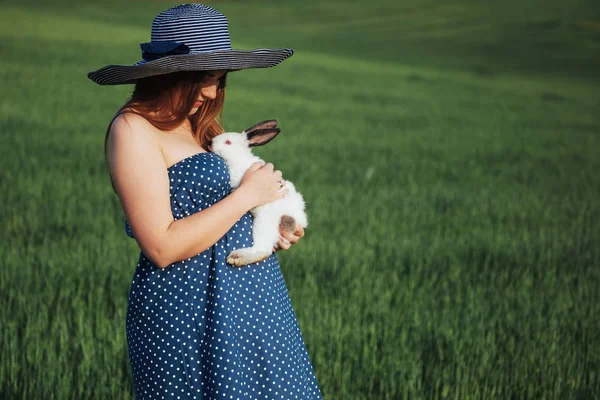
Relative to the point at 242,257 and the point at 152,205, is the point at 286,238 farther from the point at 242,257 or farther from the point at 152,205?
the point at 152,205

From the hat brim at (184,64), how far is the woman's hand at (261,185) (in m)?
0.27

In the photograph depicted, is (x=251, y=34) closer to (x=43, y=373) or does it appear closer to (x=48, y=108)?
(x=48, y=108)

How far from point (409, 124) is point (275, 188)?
13732 mm

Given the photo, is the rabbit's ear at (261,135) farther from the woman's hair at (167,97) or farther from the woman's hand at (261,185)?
the woman's hair at (167,97)

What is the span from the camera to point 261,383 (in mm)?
2232

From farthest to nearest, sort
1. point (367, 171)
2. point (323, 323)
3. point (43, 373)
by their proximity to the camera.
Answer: point (367, 171), point (323, 323), point (43, 373)

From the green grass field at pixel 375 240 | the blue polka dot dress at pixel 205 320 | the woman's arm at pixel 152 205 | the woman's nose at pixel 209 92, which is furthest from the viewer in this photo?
the green grass field at pixel 375 240

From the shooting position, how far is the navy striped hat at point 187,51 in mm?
2133

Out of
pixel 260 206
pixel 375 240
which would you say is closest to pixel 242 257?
pixel 260 206

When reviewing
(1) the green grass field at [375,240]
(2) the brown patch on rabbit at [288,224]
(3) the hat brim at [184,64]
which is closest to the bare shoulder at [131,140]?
(3) the hat brim at [184,64]

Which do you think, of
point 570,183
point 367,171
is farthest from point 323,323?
point 570,183

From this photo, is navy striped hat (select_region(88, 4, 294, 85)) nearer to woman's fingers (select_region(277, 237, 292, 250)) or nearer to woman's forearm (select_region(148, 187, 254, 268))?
woman's forearm (select_region(148, 187, 254, 268))

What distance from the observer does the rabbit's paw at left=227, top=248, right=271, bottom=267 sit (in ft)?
7.13

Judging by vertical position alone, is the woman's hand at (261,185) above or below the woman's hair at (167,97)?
below
